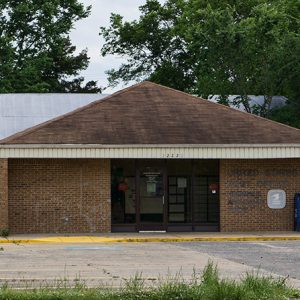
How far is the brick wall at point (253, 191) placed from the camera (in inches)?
1225

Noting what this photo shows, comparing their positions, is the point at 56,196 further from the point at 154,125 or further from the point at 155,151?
the point at 154,125

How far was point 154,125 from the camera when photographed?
1241 inches

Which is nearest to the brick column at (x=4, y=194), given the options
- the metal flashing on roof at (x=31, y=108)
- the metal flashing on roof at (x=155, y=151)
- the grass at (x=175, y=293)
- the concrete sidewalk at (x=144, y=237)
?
the metal flashing on roof at (x=155, y=151)

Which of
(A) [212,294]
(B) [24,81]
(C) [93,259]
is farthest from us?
(B) [24,81]

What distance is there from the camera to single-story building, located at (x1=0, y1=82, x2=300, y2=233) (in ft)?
97.8

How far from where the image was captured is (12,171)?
2995cm

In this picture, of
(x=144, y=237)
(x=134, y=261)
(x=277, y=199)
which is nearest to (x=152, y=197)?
(x=144, y=237)

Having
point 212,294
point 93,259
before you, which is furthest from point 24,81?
point 212,294

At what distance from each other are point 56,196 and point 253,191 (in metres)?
6.92

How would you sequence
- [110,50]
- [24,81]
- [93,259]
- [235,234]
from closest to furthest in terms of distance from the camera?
[93,259] → [235,234] → [24,81] → [110,50]

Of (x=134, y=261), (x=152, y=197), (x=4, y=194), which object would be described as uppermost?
(x=4, y=194)

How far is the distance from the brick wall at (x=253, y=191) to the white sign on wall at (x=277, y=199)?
130 mm

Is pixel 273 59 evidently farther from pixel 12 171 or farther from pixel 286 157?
pixel 12 171

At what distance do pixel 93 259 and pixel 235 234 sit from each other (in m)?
10.0
